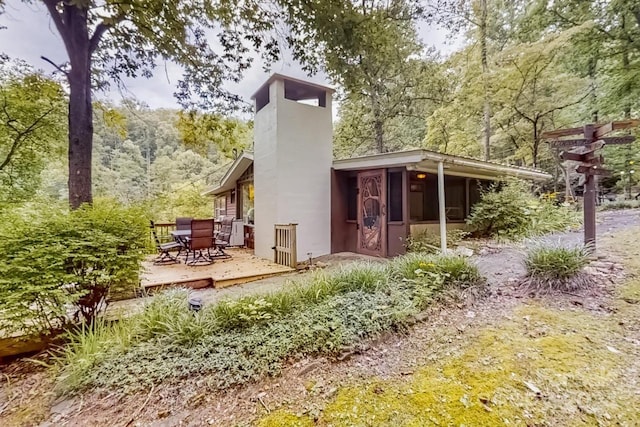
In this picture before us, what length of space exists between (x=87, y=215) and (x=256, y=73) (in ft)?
17.6

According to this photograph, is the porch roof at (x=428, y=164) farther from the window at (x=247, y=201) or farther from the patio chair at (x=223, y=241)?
the patio chair at (x=223, y=241)

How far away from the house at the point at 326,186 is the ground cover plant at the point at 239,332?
3422mm

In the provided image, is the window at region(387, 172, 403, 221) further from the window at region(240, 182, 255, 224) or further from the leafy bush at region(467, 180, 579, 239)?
the window at region(240, 182, 255, 224)

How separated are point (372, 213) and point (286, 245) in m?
2.41

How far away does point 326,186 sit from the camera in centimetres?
782

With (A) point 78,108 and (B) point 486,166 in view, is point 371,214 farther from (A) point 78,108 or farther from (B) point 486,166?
(A) point 78,108

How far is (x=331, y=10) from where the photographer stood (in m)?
4.66

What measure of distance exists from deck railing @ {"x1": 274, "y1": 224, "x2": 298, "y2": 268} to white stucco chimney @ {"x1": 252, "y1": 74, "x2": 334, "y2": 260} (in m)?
0.36

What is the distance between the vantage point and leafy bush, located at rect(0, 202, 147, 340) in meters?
2.58

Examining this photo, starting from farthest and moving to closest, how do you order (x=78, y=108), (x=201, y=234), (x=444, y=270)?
(x=201, y=234) < (x=78, y=108) < (x=444, y=270)

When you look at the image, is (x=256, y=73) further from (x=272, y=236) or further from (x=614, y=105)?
(x=614, y=105)

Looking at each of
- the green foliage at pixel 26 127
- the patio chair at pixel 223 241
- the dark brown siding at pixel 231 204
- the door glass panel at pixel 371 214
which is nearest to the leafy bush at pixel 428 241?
the door glass panel at pixel 371 214

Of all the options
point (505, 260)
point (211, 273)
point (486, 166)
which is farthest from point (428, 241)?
point (211, 273)

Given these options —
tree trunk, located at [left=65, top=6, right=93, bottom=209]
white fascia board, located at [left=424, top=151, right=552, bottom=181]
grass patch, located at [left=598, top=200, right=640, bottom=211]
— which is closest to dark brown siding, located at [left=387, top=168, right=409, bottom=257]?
white fascia board, located at [left=424, top=151, right=552, bottom=181]
